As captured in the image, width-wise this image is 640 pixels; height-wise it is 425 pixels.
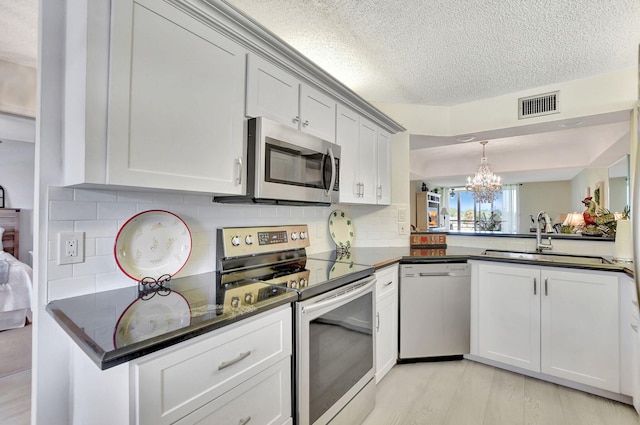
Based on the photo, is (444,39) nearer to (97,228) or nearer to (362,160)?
(362,160)

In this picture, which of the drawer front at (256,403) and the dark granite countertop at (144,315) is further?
the drawer front at (256,403)

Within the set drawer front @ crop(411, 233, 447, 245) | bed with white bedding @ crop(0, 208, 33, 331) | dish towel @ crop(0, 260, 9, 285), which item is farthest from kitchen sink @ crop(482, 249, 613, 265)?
dish towel @ crop(0, 260, 9, 285)

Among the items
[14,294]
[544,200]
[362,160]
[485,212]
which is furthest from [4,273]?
[544,200]

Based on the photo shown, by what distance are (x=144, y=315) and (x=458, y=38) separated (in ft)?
7.50

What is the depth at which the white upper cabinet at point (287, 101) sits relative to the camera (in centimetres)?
158

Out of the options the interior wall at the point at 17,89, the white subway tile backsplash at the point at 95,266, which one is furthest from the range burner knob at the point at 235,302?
the interior wall at the point at 17,89

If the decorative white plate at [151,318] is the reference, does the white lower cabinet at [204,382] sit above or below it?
below

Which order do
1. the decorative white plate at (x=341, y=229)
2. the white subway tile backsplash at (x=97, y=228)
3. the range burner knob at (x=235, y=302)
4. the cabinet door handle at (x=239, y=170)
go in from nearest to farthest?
the range burner knob at (x=235, y=302), the white subway tile backsplash at (x=97, y=228), the cabinet door handle at (x=239, y=170), the decorative white plate at (x=341, y=229)

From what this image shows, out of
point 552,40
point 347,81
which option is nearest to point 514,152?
point 552,40

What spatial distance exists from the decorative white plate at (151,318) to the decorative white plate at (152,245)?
9.5 inches

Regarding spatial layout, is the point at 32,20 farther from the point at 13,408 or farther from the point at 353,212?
the point at 353,212

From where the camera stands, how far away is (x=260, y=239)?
1.93 metres

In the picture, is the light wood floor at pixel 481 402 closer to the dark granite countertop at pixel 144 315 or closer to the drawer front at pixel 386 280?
the drawer front at pixel 386 280

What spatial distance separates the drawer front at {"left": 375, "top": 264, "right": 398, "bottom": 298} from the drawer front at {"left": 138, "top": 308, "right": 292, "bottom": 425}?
3.33 ft
